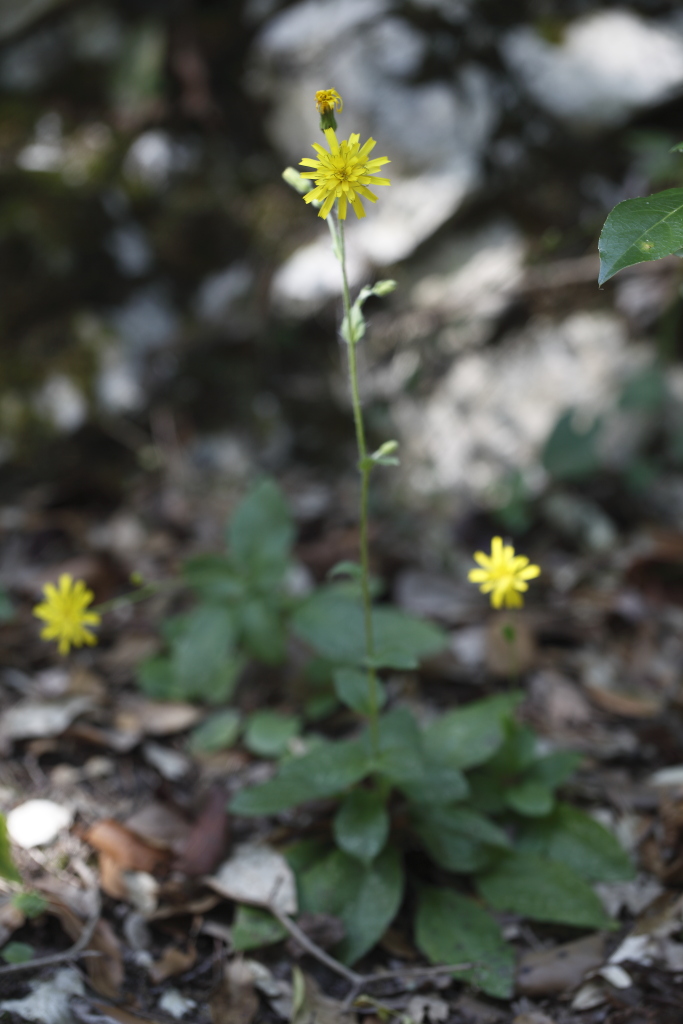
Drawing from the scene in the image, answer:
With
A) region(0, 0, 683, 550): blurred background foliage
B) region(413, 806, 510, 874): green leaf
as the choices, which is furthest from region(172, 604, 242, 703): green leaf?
region(0, 0, 683, 550): blurred background foliage

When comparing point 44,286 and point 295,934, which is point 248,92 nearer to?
point 44,286

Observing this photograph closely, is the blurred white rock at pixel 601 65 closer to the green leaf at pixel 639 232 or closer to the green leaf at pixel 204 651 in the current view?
the green leaf at pixel 639 232

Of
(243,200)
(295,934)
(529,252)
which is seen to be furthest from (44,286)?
(295,934)

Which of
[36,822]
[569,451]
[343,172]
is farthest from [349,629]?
[569,451]

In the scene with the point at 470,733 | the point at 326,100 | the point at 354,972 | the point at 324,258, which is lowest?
the point at 354,972

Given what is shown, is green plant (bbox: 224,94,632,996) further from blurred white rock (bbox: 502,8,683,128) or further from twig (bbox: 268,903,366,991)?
blurred white rock (bbox: 502,8,683,128)

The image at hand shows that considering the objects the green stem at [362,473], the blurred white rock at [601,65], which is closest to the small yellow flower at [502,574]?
the green stem at [362,473]

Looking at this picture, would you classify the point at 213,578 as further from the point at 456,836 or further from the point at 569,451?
the point at 569,451
